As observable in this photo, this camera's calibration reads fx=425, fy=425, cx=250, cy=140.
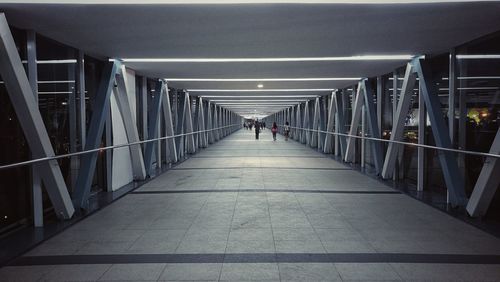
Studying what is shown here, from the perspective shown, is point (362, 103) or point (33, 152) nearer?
point (33, 152)

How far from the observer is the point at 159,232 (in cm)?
497

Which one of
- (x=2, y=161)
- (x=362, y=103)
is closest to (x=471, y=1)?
(x=2, y=161)

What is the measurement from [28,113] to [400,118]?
22.6 ft

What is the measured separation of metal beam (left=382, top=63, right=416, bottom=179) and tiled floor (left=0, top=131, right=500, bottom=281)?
1819 millimetres

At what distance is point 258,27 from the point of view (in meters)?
5.07

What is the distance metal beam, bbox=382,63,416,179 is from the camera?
823 cm

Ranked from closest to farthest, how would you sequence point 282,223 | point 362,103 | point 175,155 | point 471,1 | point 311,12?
point 471,1, point 311,12, point 282,223, point 362,103, point 175,155

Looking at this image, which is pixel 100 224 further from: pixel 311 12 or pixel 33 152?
pixel 311 12

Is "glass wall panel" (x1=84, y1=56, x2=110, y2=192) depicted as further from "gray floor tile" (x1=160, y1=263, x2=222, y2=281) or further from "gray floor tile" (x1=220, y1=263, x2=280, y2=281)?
"gray floor tile" (x1=220, y1=263, x2=280, y2=281)

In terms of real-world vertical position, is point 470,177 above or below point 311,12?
below

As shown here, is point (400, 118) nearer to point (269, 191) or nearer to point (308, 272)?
point (269, 191)

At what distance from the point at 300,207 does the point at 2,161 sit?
402 centimetres

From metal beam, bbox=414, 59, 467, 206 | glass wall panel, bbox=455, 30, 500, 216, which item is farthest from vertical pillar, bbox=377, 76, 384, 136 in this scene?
glass wall panel, bbox=455, 30, 500, 216

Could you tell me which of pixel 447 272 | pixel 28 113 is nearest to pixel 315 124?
pixel 28 113
